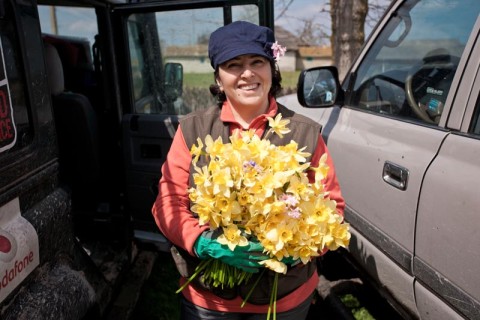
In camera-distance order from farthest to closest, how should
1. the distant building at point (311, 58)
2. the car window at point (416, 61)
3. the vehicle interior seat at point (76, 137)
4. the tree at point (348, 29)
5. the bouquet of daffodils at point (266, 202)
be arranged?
the distant building at point (311, 58) → the tree at point (348, 29) → the vehicle interior seat at point (76, 137) → the car window at point (416, 61) → the bouquet of daffodils at point (266, 202)

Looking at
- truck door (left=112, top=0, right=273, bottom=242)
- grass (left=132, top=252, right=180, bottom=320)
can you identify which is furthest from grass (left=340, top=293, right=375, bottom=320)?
truck door (left=112, top=0, right=273, bottom=242)

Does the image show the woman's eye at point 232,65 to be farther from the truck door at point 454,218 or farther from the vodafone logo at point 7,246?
the vodafone logo at point 7,246

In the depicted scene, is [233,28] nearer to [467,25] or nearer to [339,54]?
[467,25]

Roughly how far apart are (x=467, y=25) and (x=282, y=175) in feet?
4.27

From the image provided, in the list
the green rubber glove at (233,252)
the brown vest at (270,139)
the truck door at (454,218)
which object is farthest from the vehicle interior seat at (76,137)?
the truck door at (454,218)

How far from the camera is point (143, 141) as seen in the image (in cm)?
329

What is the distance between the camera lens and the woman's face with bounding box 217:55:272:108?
1.91 metres

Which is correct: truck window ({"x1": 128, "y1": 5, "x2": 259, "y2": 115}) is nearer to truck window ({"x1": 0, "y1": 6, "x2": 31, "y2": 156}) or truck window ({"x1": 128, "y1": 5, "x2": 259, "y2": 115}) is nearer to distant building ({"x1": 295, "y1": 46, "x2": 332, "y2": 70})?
truck window ({"x1": 0, "y1": 6, "x2": 31, "y2": 156})

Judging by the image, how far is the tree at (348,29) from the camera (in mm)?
6465

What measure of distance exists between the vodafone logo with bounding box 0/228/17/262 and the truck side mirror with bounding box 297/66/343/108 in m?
1.97

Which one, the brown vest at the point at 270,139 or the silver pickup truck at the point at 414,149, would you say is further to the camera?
the brown vest at the point at 270,139

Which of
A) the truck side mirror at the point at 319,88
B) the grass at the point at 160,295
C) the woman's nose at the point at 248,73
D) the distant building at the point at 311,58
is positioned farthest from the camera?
the distant building at the point at 311,58

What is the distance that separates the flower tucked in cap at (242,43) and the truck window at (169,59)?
4.41 feet

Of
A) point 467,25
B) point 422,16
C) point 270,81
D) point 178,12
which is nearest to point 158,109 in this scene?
point 178,12
